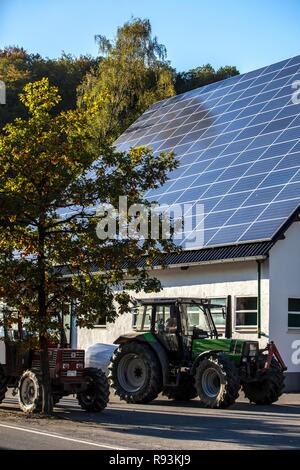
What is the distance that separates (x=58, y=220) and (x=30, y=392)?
365 cm

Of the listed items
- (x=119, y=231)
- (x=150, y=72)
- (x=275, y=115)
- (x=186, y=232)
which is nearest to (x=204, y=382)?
(x=119, y=231)

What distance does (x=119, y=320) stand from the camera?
90.8 ft

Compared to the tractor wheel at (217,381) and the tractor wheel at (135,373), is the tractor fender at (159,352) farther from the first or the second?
the tractor wheel at (217,381)

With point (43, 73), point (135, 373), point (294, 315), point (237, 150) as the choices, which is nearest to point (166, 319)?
point (135, 373)

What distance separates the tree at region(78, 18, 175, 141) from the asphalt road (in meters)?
31.7

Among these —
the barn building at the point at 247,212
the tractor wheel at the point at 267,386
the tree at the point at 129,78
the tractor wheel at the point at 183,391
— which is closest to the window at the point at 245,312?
the barn building at the point at 247,212

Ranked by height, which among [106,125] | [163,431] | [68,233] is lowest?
[163,431]

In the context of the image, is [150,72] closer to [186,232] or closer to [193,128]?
[193,128]

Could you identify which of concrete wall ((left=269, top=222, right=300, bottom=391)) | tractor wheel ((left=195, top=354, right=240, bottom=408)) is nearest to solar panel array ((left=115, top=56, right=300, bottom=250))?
concrete wall ((left=269, top=222, right=300, bottom=391))

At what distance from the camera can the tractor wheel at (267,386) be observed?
734 inches

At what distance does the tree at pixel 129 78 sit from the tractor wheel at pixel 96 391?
105 feet
